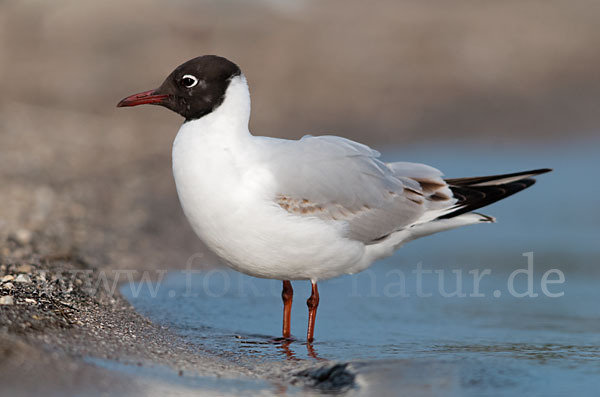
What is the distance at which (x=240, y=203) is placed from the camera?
4293 mm

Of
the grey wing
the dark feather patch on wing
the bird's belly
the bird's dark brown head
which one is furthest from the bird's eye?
the dark feather patch on wing

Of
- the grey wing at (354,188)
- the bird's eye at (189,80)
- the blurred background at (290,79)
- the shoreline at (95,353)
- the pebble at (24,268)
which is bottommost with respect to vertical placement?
the shoreline at (95,353)

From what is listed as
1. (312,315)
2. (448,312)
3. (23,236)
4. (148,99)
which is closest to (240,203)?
(148,99)

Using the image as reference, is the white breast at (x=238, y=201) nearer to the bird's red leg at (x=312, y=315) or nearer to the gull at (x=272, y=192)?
the gull at (x=272, y=192)

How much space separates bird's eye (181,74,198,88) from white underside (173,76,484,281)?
0.60 ft

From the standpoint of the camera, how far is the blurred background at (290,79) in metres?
9.48

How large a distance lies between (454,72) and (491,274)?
8916mm

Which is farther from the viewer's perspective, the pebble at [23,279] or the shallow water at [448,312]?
the pebble at [23,279]

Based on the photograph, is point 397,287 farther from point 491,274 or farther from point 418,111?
point 418,111

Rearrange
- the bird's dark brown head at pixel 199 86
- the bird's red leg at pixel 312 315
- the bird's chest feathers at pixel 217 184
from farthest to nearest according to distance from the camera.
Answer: the bird's red leg at pixel 312 315 → the bird's dark brown head at pixel 199 86 → the bird's chest feathers at pixel 217 184

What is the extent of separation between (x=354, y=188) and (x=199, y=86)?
103cm

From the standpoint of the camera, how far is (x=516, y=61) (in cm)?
1575

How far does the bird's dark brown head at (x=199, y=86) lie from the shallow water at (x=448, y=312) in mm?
1235

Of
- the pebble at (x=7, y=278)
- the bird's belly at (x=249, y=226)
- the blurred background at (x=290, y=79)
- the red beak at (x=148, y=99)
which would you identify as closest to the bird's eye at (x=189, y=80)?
the red beak at (x=148, y=99)
